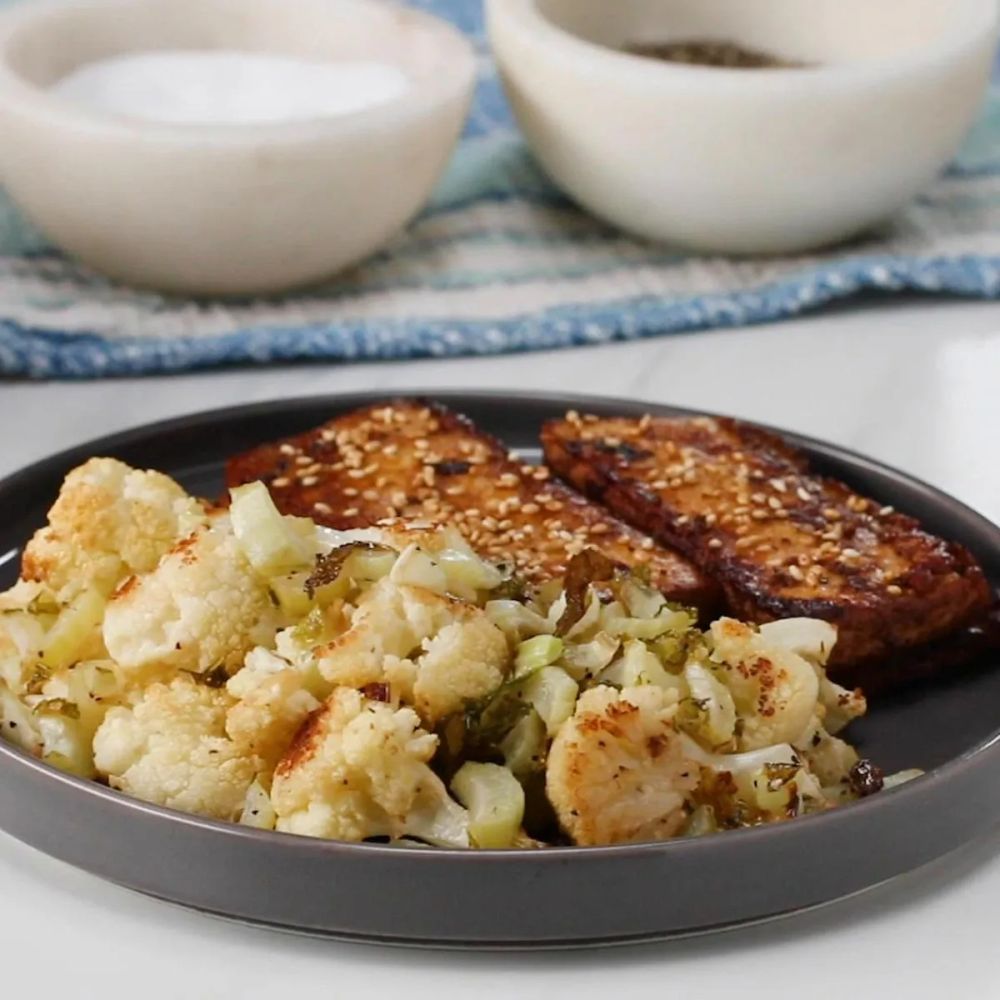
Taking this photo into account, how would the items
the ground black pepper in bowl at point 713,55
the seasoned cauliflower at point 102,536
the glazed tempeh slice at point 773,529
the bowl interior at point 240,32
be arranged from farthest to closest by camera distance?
the ground black pepper in bowl at point 713,55 < the bowl interior at point 240,32 < the glazed tempeh slice at point 773,529 < the seasoned cauliflower at point 102,536

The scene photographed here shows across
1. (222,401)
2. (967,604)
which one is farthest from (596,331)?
(967,604)

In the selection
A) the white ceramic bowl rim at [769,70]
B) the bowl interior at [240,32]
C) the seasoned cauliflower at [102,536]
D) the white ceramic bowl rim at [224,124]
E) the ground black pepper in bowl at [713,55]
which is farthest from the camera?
the ground black pepper in bowl at [713,55]

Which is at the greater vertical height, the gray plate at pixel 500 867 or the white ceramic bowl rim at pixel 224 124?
the gray plate at pixel 500 867

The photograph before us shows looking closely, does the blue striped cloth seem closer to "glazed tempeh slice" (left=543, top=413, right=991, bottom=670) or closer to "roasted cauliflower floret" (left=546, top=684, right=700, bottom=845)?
"glazed tempeh slice" (left=543, top=413, right=991, bottom=670)

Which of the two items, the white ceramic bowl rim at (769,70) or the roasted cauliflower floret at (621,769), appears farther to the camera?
the white ceramic bowl rim at (769,70)

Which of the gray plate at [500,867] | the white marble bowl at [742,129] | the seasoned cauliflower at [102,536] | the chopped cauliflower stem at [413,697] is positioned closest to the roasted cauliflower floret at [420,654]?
the chopped cauliflower stem at [413,697]

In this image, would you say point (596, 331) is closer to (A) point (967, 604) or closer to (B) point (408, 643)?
(A) point (967, 604)

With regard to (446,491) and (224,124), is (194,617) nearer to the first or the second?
(446,491)

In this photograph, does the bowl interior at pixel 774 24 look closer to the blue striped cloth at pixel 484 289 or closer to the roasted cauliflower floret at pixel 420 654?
the blue striped cloth at pixel 484 289
